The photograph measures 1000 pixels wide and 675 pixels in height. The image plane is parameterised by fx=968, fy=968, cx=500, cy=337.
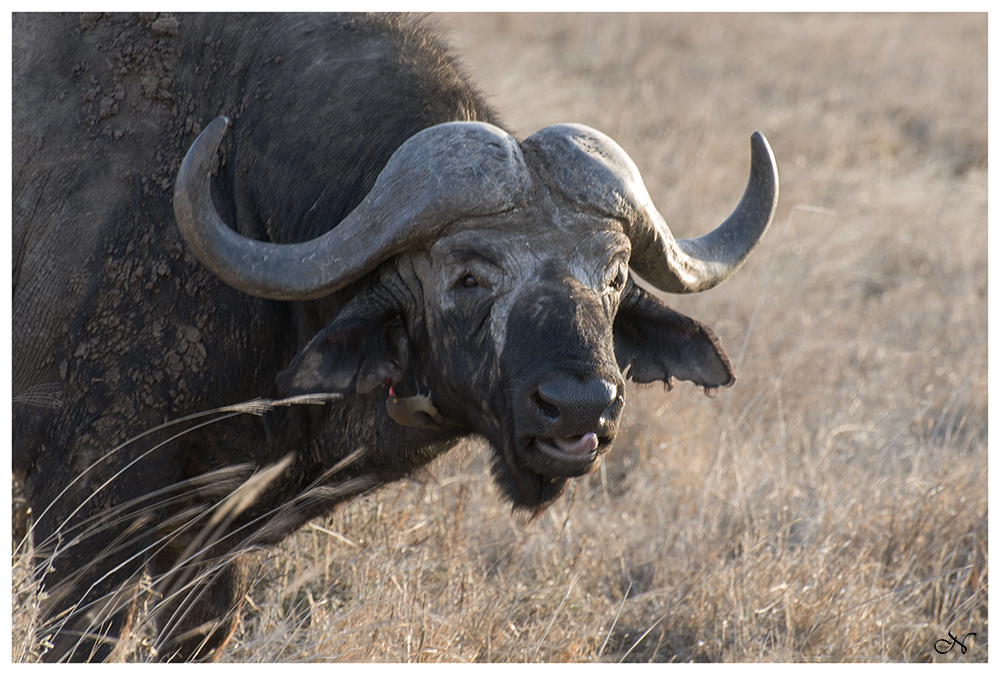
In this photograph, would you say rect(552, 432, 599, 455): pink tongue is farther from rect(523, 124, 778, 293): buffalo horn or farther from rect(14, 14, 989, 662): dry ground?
rect(14, 14, 989, 662): dry ground

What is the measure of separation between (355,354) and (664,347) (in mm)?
1146

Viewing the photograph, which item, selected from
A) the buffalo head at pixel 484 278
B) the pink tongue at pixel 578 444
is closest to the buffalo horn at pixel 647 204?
the buffalo head at pixel 484 278

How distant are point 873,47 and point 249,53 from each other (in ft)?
38.5

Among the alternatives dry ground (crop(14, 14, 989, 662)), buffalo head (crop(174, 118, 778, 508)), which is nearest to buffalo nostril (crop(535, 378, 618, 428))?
buffalo head (crop(174, 118, 778, 508))

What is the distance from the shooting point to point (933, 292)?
801cm

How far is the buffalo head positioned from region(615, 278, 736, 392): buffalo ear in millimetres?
212

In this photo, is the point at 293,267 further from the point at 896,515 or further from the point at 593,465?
the point at 896,515

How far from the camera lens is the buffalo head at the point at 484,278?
2910mm

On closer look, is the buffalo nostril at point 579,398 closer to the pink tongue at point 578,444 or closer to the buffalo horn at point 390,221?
the pink tongue at point 578,444

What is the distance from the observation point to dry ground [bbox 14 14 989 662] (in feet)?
13.3

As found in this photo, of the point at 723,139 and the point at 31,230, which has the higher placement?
the point at 31,230

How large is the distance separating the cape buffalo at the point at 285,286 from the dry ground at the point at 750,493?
1.58ft
